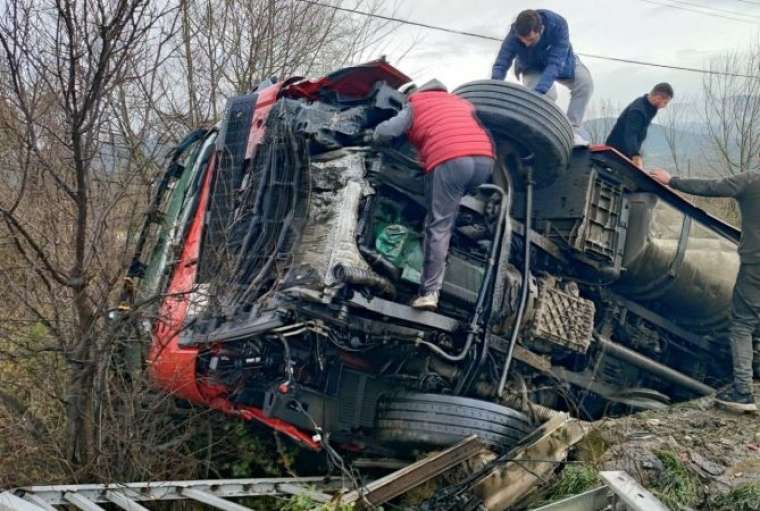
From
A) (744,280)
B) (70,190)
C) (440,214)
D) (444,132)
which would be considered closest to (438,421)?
(440,214)

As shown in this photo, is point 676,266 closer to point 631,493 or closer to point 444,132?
point 444,132

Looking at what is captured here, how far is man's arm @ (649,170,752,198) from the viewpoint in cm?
503

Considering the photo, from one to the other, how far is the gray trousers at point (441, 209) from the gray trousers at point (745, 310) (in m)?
2.46

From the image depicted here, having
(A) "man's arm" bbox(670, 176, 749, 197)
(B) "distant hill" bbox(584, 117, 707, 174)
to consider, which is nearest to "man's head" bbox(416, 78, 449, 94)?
(A) "man's arm" bbox(670, 176, 749, 197)

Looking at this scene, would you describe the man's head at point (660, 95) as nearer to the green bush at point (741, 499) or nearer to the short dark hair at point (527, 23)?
the short dark hair at point (527, 23)

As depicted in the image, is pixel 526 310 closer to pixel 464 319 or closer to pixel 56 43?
pixel 464 319

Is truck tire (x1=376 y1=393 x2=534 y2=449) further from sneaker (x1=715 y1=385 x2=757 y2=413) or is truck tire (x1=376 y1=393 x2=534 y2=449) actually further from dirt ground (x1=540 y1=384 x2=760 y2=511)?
sneaker (x1=715 y1=385 x2=757 y2=413)

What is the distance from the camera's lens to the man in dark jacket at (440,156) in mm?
3602

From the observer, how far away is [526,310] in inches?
165

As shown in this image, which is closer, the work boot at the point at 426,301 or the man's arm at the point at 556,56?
the work boot at the point at 426,301

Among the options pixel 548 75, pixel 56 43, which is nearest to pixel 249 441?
pixel 56 43

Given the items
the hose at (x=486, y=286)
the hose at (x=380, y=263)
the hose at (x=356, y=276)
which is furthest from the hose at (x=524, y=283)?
the hose at (x=356, y=276)

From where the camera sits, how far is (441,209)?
3648 millimetres

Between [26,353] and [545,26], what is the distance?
157 inches
